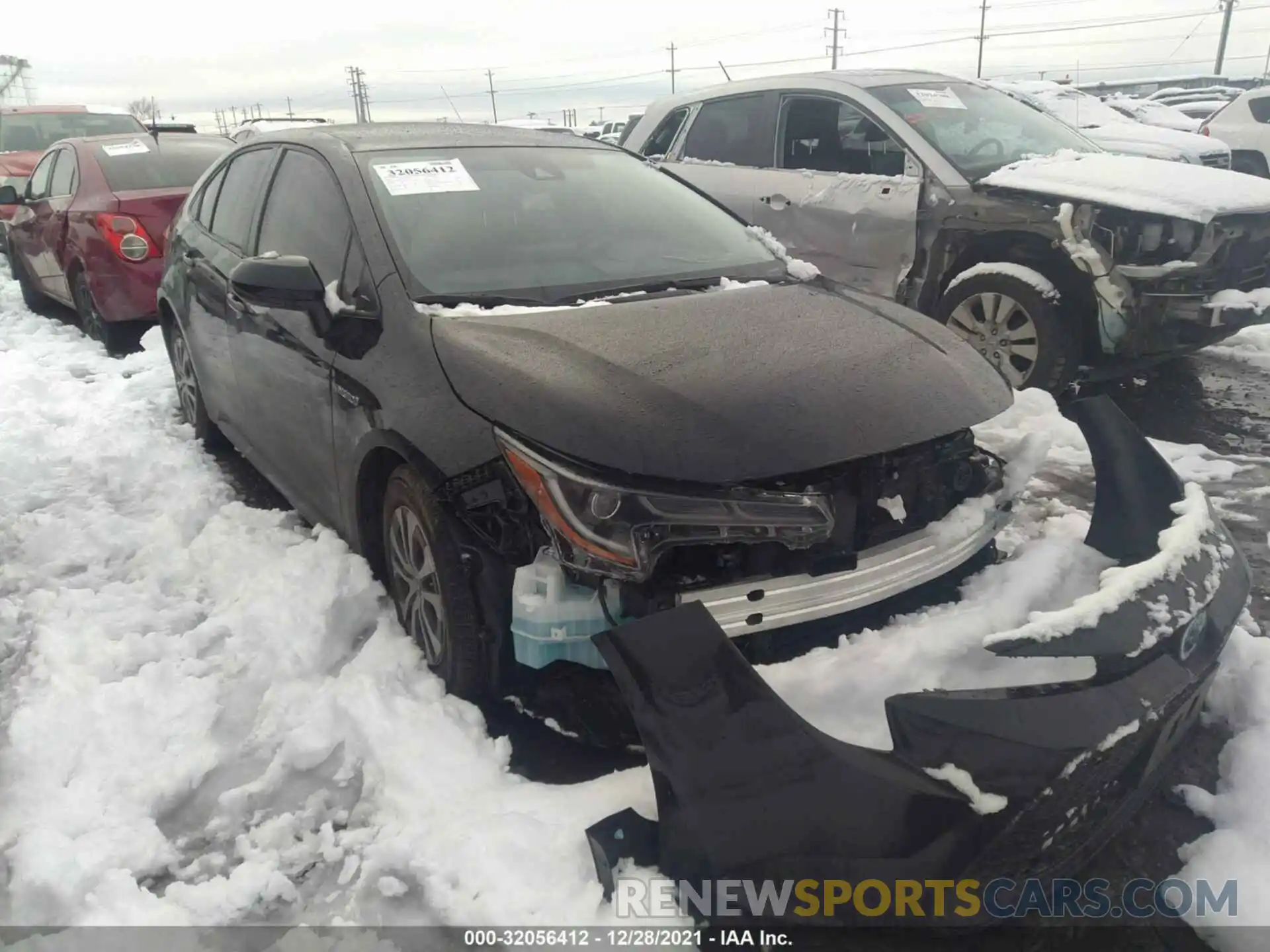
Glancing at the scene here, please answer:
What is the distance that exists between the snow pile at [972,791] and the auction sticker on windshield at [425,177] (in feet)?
7.59

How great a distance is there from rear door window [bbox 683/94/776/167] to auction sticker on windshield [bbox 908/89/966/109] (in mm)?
953

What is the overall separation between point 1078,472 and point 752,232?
6.61 feet

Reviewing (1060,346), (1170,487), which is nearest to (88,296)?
(1060,346)

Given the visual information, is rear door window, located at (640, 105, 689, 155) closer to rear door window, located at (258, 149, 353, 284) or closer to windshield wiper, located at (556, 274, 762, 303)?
rear door window, located at (258, 149, 353, 284)

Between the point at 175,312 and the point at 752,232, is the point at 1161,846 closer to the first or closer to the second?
the point at 752,232

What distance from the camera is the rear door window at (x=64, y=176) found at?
7.33m

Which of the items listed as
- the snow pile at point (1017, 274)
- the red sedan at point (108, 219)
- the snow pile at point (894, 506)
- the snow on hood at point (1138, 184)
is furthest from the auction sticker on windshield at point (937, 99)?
the red sedan at point (108, 219)

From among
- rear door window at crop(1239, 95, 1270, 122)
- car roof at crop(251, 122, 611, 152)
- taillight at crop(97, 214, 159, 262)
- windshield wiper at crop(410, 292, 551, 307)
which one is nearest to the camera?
windshield wiper at crop(410, 292, 551, 307)

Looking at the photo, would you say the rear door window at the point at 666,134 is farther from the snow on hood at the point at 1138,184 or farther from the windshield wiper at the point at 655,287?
the windshield wiper at the point at 655,287

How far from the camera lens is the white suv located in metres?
11.2

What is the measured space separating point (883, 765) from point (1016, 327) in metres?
4.11

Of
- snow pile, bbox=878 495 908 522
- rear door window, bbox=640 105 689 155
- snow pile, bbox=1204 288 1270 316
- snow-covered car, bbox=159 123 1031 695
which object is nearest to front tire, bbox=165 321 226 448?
snow-covered car, bbox=159 123 1031 695

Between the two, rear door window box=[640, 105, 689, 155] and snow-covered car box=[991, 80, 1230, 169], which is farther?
snow-covered car box=[991, 80, 1230, 169]

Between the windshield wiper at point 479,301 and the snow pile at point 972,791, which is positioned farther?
the windshield wiper at point 479,301
